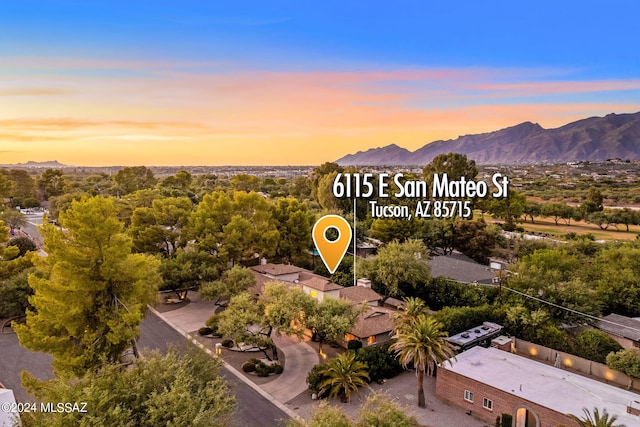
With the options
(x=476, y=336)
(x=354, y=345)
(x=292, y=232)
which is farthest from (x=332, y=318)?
(x=292, y=232)

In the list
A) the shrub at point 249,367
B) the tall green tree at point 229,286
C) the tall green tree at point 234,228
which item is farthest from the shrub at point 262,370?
the tall green tree at point 234,228

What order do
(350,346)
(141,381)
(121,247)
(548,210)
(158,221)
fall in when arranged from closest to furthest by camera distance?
1. (141,381)
2. (121,247)
3. (350,346)
4. (158,221)
5. (548,210)

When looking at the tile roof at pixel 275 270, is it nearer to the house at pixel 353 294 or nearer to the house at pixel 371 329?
the house at pixel 353 294

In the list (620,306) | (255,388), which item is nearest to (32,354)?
(255,388)

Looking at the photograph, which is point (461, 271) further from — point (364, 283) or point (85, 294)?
point (85, 294)

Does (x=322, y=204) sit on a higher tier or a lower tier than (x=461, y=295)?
higher

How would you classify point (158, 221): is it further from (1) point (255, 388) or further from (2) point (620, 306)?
(2) point (620, 306)

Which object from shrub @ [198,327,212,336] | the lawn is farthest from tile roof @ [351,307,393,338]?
the lawn
